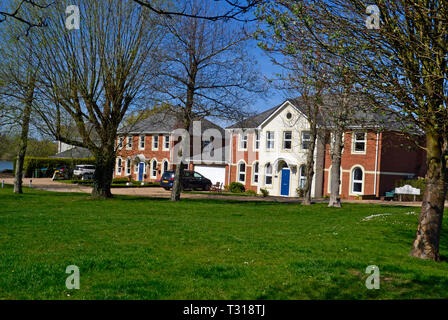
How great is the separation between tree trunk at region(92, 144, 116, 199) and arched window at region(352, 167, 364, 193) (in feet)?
62.8

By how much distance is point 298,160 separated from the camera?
125 ft

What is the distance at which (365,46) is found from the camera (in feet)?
26.2

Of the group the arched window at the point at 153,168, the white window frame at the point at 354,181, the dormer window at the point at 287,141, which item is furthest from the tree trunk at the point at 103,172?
the arched window at the point at 153,168

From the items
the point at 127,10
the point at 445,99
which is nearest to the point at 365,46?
the point at 445,99

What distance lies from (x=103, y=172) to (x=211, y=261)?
17462 millimetres

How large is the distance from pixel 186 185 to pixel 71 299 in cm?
3494

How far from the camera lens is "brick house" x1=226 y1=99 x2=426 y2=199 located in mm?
33719

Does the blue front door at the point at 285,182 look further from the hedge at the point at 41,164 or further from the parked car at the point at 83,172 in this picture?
the hedge at the point at 41,164

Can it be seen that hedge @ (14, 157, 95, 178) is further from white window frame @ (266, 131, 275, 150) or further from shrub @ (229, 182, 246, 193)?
white window frame @ (266, 131, 275, 150)

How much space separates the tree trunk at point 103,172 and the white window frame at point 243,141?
20053 millimetres

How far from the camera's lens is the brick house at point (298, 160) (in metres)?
33.7

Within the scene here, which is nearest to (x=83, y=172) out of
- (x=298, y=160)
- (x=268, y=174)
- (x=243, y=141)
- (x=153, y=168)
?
(x=153, y=168)

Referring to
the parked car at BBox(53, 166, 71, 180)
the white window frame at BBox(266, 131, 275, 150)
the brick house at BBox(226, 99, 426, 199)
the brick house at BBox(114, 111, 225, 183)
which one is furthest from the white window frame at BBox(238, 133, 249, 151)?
the parked car at BBox(53, 166, 71, 180)
